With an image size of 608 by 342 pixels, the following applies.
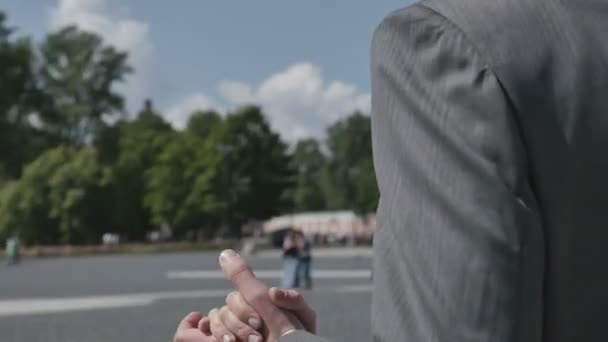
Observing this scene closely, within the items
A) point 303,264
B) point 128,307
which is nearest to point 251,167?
point 303,264

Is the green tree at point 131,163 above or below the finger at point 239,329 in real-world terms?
above

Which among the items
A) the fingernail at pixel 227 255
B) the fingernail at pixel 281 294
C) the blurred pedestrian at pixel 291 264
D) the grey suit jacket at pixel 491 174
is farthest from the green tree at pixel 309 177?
the grey suit jacket at pixel 491 174

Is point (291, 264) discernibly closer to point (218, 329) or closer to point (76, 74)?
point (218, 329)

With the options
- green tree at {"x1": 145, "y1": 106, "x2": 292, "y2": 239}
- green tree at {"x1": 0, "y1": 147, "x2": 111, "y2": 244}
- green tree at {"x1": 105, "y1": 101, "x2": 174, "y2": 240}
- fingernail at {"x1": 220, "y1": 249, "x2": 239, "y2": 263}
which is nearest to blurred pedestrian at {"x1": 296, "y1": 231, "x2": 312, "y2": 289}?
fingernail at {"x1": 220, "y1": 249, "x2": 239, "y2": 263}

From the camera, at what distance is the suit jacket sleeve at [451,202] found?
38.1 inches

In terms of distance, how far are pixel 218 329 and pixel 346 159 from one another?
10094cm

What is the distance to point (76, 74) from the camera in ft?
262

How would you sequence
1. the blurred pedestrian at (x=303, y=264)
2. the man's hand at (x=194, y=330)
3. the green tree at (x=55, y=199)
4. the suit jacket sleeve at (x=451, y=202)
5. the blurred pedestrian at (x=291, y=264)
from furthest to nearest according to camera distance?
the green tree at (x=55, y=199), the blurred pedestrian at (x=303, y=264), the blurred pedestrian at (x=291, y=264), the man's hand at (x=194, y=330), the suit jacket sleeve at (x=451, y=202)

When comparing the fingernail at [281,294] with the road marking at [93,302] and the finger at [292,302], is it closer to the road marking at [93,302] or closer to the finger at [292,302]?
the finger at [292,302]

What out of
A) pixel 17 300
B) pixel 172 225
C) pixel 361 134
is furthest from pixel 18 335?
pixel 361 134

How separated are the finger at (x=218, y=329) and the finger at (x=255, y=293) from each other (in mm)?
62

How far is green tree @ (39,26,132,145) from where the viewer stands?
79.4 meters

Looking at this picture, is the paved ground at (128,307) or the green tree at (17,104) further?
the green tree at (17,104)

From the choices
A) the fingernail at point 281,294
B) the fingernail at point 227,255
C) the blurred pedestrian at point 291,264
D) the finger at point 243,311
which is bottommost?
the blurred pedestrian at point 291,264
